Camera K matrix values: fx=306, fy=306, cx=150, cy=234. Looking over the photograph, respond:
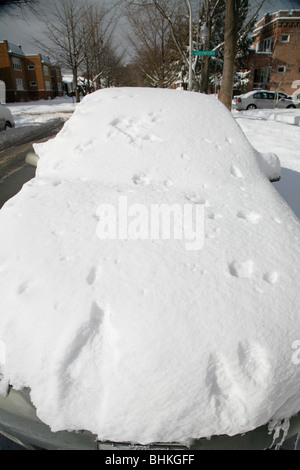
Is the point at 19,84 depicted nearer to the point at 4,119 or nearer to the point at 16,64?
the point at 16,64

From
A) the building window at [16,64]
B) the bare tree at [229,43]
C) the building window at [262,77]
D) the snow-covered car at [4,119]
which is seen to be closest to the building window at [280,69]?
the building window at [262,77]

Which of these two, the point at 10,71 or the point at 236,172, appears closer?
the point at 236,172

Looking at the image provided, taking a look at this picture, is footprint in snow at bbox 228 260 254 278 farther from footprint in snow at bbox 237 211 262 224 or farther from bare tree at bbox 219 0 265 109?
bare tree at bbox 219 0 265 109

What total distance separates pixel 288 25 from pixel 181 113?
33.4 metres

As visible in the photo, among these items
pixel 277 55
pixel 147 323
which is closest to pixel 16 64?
pixel 277 55

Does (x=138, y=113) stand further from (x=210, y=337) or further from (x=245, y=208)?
(x=210, y=337)

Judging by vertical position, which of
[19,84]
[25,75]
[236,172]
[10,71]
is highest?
[10,71]

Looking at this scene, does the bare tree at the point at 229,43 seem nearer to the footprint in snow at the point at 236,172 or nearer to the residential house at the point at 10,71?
the footprint in snow at the point at 236,172

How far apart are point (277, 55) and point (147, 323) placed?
115 feet

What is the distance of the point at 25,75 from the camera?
4069 centimetres

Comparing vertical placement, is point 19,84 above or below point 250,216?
above

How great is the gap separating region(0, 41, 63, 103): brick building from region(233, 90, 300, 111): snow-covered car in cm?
2865

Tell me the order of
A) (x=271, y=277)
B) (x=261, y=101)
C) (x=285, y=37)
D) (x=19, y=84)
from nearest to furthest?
(x=271, y=277) < (x=261, y=101) < (x=285, y=37) < (x=19, y=84)

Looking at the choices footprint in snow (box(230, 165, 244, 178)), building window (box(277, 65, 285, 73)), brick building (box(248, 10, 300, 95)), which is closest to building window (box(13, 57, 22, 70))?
brick building (box(248, 10, 300, 95))
